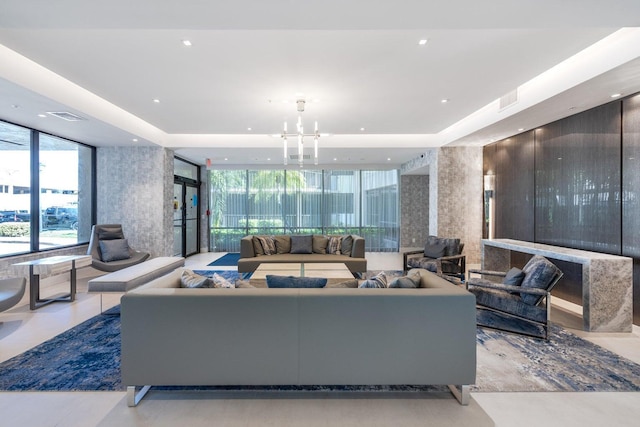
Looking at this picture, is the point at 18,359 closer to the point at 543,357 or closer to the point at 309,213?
the point at 543,357

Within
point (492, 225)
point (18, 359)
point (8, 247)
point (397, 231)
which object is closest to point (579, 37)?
point (492, 225)

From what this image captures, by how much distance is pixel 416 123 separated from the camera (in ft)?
19.5

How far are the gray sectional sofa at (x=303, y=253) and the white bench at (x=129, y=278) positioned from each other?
1323 mm

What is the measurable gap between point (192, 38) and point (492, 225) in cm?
645

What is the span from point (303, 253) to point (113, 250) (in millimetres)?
3502

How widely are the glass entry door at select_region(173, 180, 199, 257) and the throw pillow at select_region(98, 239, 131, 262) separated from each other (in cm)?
228

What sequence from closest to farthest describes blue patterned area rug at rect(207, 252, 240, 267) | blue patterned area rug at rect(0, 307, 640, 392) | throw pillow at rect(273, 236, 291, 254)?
blue patterned area rug at rect(0, 307, 640, 392) < throw pillow at rect(273, 236, 291, 254) < blue patterned area rug at rect(207, 252, 240, 267)

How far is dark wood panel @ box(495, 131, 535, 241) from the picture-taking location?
5535 mm

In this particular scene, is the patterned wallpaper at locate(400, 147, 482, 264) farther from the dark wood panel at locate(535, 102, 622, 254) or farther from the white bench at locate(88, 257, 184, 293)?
the white bench at locate(88, 257, 184, 293)

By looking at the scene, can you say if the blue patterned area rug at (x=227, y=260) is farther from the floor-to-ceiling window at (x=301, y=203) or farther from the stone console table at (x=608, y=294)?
the stone console table at (x=608, y=294)

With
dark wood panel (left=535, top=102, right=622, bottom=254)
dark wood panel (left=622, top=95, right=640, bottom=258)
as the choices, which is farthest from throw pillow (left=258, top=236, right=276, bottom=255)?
dark wood panel (left=622, top=95, right=640, bottom=258)

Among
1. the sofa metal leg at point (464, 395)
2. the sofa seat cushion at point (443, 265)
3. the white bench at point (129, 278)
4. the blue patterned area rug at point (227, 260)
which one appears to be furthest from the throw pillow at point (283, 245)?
the sofa metal leg at point (464, 395)

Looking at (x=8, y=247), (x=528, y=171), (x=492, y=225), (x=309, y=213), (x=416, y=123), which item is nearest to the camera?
(x=8, y=247)

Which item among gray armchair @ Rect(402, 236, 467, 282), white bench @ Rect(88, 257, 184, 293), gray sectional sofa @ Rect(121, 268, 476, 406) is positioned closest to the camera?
gray sectional sofa @ Rect(121, 268, 476, 406)
